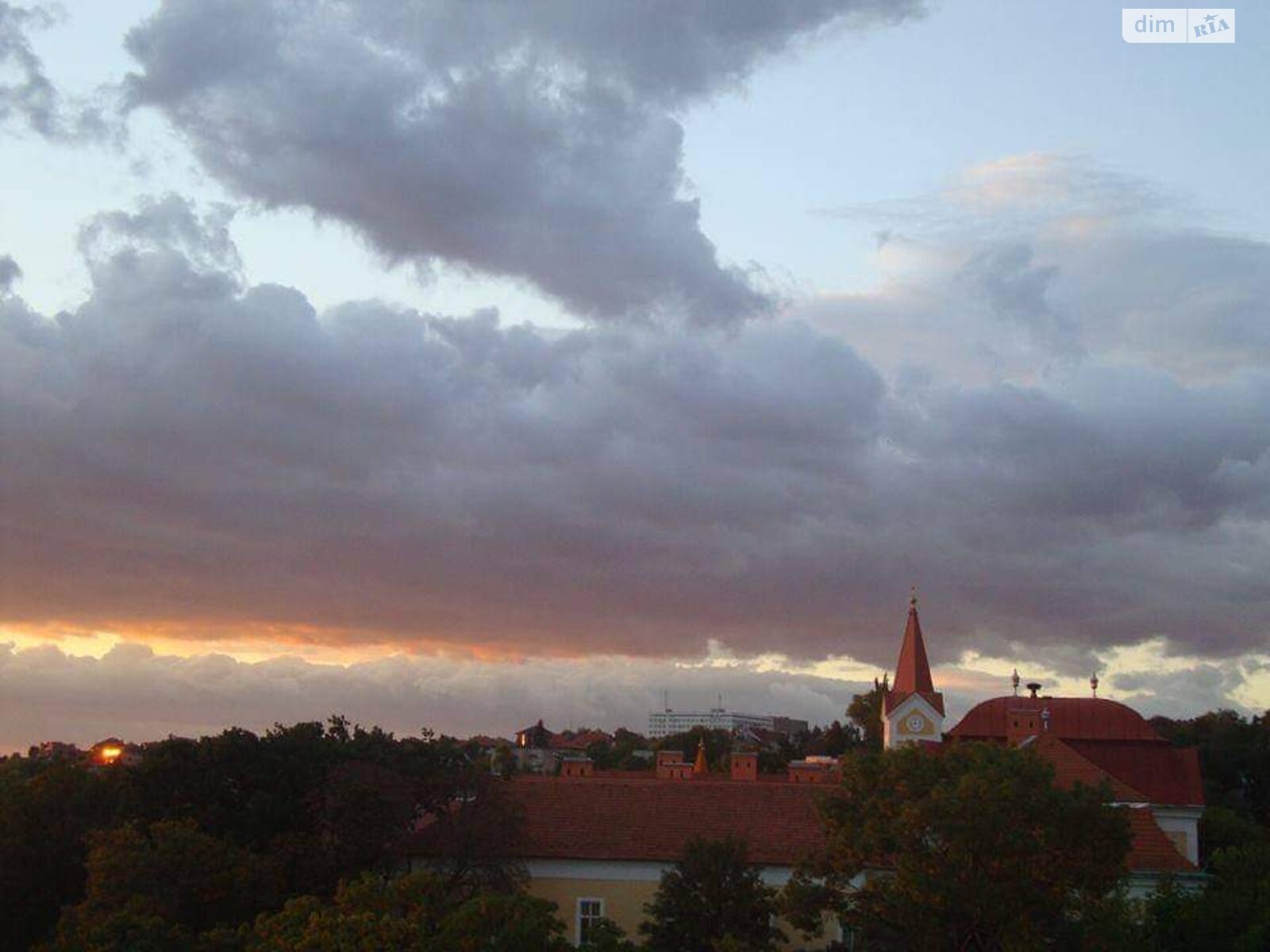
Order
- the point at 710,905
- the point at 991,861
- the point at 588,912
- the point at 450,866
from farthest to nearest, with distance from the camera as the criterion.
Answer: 1. the point at 588,912
2. the point at 450,866
3. the point at 710,905
4. the point at 991,861

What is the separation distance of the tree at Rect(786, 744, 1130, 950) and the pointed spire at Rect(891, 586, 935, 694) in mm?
43769

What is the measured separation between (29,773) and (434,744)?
1087 inches

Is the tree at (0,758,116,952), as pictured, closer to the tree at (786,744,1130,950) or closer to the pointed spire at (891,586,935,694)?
the tree at (786,744,1130,950)

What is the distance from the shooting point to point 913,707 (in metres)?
76.8

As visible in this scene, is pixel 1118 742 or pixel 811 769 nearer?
pixel 1118 742

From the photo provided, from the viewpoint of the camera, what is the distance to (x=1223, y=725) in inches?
3794

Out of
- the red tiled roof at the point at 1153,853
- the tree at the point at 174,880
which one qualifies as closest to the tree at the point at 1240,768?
the red tiled roof at the point at 1153,853

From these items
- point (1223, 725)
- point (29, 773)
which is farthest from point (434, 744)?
point (1223, 725)

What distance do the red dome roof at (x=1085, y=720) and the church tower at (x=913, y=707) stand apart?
3.17 metres

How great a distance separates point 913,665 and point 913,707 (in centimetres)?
259

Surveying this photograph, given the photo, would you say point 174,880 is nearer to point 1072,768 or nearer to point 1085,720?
point 1072,768

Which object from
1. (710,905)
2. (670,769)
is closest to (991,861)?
Answer: (710,905)

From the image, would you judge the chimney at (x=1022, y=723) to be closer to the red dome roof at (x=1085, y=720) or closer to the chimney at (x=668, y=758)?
the red dome roof at (x=1085, y=720)

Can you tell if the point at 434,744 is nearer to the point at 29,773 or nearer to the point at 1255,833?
the point at 29,773
